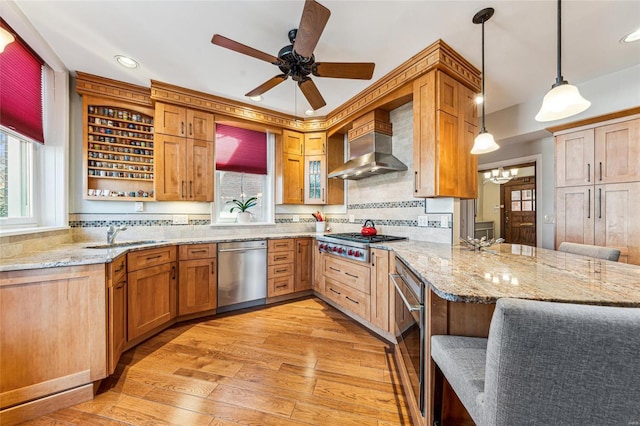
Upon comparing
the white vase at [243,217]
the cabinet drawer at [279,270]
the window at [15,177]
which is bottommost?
the cabinet drawer at [279,270]

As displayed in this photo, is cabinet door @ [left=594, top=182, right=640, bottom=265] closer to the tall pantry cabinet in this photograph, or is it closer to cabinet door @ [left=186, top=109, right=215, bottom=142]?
Answer: the tall pantry cabinet

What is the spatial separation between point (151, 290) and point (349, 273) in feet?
6.47

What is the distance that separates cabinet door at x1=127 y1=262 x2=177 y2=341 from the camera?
6.79 feet

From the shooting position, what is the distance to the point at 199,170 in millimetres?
3000

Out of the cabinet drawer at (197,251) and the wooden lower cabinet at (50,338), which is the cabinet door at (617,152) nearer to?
the cabinet drawer at (197,251)

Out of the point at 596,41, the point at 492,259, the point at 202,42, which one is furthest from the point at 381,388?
the point at 596,41

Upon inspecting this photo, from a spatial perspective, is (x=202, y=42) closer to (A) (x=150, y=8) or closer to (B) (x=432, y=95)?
A: (A) (x=150, y=8)

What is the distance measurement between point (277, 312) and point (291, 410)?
148 cm

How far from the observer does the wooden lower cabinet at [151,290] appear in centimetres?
207

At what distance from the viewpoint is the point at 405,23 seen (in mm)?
1841

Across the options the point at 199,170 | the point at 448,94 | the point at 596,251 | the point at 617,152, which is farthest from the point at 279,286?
the point at 617,152

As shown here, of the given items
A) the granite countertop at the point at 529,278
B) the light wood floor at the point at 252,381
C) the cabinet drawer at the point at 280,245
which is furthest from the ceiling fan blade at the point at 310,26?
the light wood floor at the point at 252,381

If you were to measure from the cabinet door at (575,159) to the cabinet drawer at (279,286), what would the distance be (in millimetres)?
3480

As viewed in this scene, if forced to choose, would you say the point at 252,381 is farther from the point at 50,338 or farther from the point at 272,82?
the point at 272,82
